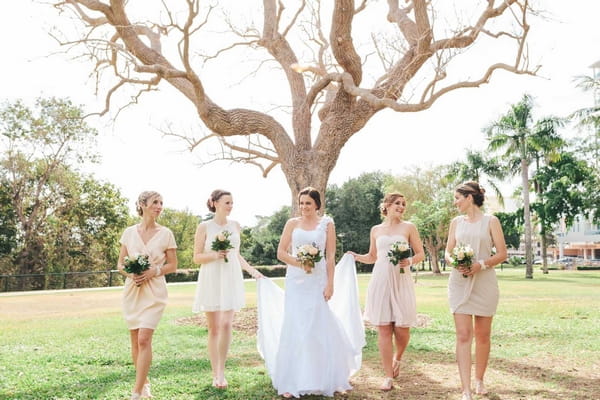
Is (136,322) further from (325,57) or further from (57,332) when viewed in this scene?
(325,57)

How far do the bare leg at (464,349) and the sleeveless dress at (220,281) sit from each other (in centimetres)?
257

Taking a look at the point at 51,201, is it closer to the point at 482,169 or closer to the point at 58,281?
the point at 58,281

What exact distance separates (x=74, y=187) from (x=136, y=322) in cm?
3543

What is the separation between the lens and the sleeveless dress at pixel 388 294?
21.4 ft

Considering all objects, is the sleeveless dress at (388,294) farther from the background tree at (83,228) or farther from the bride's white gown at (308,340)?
the background tree at (83,228)

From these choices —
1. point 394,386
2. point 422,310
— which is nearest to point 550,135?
point 422,310

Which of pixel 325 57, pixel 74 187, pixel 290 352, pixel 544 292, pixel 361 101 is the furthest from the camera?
pixel 74 187

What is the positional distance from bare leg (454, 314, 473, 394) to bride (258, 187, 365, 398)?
125cm

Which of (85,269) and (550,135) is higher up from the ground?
(550,135)

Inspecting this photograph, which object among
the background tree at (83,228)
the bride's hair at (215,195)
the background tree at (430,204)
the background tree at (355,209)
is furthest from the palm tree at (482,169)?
the bride's hair at (215,195)

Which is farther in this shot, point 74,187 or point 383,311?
point 74,187

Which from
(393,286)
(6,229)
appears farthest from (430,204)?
(393,286)

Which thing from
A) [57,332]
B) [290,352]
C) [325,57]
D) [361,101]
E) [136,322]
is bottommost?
[57,332]

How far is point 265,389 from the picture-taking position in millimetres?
6266
